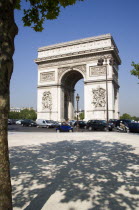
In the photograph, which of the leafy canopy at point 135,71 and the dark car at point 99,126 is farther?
the dark car at point 99,126

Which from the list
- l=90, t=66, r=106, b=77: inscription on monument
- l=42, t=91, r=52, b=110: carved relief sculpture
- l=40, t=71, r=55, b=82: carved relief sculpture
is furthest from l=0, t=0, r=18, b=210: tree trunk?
l=40, t=71, r=55, b=82: carved relief sculpture

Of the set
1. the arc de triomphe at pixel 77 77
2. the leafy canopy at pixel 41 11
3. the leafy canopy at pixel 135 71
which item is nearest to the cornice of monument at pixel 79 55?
the arc de triomphe at pixel 77 77

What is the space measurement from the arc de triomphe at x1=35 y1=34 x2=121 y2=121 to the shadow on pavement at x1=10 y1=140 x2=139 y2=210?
2485 centimetres

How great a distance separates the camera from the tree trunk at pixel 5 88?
235 centimetres

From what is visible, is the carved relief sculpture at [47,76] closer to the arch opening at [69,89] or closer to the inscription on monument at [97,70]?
the arch opening at [69,89]

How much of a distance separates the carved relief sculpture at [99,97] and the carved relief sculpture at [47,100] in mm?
8999

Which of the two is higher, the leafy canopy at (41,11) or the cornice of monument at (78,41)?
the cornice of monument at (78,41)

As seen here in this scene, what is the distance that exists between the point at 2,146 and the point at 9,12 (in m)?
1.84

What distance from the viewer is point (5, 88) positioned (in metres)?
2.40

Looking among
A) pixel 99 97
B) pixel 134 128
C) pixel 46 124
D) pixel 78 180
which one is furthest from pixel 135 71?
pixel 78 180

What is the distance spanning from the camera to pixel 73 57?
3503cm

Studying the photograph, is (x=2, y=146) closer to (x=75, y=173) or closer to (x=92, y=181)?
(x=92, y=181)

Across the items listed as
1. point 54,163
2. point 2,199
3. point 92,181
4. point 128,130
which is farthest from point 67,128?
point 2,199

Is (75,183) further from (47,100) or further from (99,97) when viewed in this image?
(47,100)
